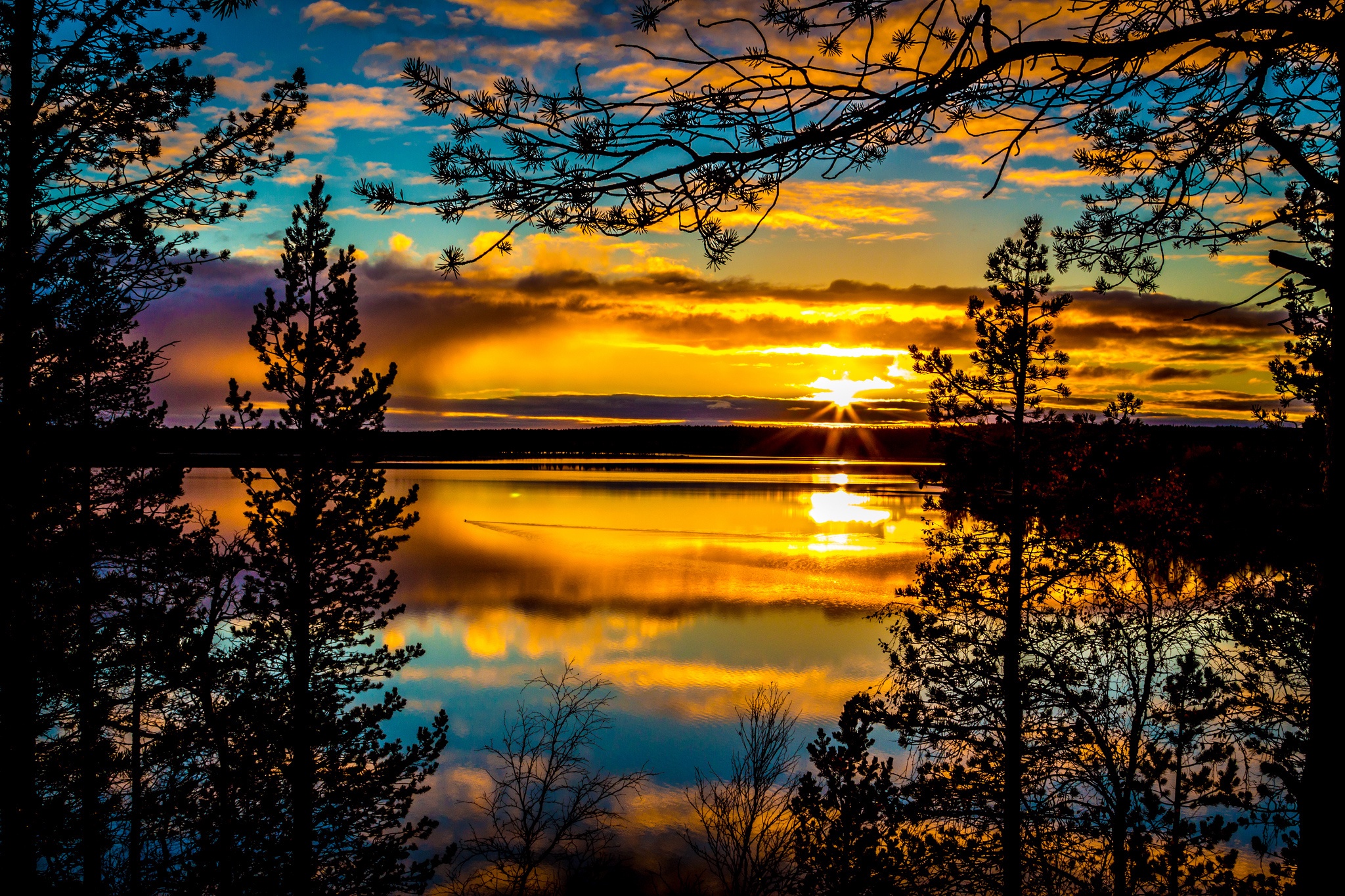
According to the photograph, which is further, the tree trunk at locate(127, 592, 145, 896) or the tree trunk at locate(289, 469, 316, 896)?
the tree trunk at locate(289, 469, 316, 896)

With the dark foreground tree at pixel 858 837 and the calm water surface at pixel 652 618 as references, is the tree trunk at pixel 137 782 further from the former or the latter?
the calm water surface at pixel 652 618

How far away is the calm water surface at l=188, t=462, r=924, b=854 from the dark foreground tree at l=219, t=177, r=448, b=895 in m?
14.3

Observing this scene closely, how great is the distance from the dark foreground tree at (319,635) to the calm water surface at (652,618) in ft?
46.8

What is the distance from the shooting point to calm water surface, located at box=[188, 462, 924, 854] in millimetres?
35281

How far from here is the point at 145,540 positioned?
36.2 feet

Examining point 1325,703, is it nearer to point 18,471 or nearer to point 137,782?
point 18,471

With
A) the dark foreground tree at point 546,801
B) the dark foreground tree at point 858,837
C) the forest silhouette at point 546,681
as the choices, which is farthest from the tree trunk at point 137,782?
the dark foreground tree at point 858,837

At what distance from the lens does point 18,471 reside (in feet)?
26.5

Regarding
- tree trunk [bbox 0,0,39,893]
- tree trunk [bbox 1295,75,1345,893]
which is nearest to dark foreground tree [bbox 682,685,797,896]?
tree trunk [bbox 0,0,39,893]

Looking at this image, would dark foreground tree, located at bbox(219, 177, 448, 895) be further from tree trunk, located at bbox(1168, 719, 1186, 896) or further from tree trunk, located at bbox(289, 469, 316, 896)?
tree trunk, located at bbox(1168, 719, 1186, 896)

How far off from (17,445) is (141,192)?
2872 millimetres

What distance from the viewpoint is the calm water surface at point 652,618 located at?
35.3 metres

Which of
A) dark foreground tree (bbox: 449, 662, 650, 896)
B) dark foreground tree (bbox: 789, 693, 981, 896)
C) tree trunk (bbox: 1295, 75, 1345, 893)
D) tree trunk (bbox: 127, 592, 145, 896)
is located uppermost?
tree trunk (bbox: 1295, 75, 1345, 893)

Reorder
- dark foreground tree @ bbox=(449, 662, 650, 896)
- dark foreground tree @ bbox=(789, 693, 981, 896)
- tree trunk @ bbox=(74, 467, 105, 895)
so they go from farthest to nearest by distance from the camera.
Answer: dark foreground tree @ bbox=(449, 662, 650, 896)
dark foreground tree @ bbox=(789, 693, 981, 896)
tree trunk @ bbox=(74, 467, 105, 895)
